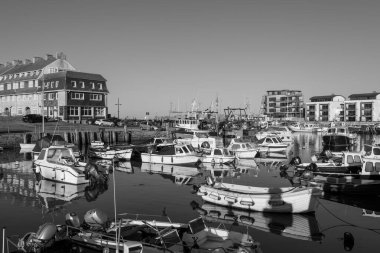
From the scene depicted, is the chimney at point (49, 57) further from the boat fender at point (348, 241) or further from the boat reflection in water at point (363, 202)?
the boat fender at point (348, 241)

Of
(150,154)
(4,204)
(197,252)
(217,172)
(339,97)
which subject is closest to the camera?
(197,252)

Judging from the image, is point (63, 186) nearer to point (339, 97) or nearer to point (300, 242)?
point (300, 242)

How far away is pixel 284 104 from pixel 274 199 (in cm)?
15469

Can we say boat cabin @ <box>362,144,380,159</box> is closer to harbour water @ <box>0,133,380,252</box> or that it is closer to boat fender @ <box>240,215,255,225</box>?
harbour water @ <box>0,133,380,252</box>

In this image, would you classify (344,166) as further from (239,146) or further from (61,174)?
(61,174)

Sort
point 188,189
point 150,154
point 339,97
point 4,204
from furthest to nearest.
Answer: point 339,97, point 150,154, point 188,189, point 4,204

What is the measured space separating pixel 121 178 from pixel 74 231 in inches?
745

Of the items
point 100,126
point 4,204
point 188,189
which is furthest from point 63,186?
point 100,126

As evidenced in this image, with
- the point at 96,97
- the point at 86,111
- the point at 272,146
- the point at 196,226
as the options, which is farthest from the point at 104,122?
the point at 196,226

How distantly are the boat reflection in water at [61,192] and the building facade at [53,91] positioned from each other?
49.2m

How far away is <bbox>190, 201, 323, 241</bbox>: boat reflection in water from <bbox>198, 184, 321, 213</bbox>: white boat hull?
0.34 meters

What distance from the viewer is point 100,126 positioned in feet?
251

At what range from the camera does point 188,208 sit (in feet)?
75.7

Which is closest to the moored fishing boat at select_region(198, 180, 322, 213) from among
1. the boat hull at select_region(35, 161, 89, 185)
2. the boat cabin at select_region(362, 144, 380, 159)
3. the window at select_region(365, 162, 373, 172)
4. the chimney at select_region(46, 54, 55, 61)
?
the window at select_region(365, 162, 373, 172)
